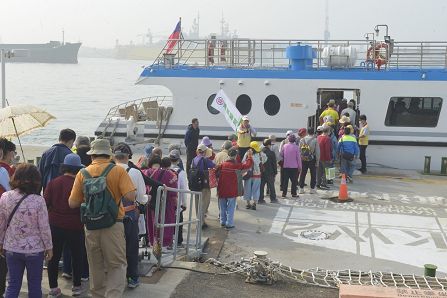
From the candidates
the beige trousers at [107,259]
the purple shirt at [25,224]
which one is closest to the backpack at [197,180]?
the beige trousers at [107,259]

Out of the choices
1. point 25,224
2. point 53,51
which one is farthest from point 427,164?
point 53,51

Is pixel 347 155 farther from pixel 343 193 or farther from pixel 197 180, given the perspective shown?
pixel 197 180

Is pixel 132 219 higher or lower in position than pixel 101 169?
lower

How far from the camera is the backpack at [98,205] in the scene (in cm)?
549

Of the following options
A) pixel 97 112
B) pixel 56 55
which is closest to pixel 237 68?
pixel 97 112

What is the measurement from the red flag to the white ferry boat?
201 mm

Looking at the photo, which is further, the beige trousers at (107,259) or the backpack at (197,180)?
the backpack at (197,180)

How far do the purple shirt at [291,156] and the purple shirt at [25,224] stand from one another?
25.6 ft

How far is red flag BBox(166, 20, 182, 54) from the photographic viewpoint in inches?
751

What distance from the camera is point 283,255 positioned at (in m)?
9.23

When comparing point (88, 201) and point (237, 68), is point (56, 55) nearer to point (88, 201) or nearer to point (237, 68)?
point (237, 68)

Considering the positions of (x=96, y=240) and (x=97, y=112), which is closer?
(x=96, y=240)

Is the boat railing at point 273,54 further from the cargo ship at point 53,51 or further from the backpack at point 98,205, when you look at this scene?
the cargo ship at point 53,51

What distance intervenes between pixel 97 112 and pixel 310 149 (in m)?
36.2
